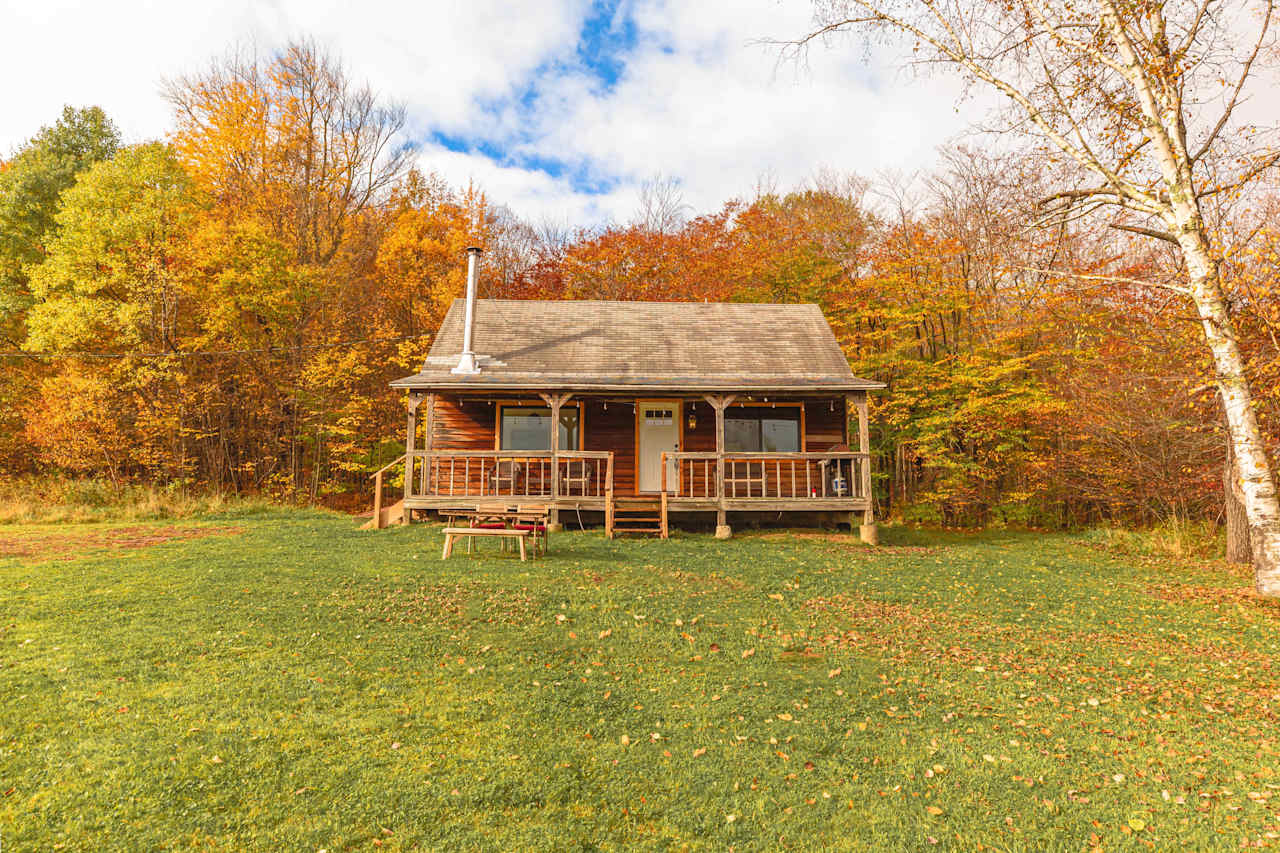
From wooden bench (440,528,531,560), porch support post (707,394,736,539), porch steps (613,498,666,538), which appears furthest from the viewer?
porch support post (707,394,736,539)

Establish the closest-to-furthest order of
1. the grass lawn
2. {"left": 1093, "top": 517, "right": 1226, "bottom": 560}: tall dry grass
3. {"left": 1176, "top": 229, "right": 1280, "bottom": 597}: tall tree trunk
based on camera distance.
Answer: the grass lawn, {"left": 1176, "top": 229, "right": 1280, "bottom": 597}: tall tree trunk, {"left": 1093, "top": 517, "right": 1226, "bottom": 560}: tall dry grass

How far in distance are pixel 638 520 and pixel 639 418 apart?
3534 mm

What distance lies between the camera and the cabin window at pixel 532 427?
16.0 m

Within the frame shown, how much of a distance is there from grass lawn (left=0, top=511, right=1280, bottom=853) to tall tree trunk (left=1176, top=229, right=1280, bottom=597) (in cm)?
77

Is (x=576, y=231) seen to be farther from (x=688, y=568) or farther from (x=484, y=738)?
(x=484, y=738)

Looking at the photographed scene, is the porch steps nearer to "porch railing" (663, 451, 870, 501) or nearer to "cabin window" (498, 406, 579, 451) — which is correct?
"porch railing" (663, 451, 870, 501)

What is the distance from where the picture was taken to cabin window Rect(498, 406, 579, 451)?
52.5 ft

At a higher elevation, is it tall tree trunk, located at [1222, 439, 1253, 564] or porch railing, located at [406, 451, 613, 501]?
porch railing, located at [406, 451, 613, 501]

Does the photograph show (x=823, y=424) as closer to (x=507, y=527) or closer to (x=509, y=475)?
(x=509, y=475)

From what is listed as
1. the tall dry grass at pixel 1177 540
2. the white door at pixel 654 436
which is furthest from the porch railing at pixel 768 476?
the tall dry grass at pixel 1177 540

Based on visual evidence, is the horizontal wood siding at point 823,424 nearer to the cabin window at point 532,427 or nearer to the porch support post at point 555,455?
the cabin window at point 532,427

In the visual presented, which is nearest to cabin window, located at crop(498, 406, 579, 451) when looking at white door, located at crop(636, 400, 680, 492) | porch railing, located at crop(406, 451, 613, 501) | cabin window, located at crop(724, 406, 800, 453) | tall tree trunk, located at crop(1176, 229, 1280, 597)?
porch railing, located at crop(406, 451, 613, 501)

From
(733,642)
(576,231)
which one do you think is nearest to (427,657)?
(733,642)

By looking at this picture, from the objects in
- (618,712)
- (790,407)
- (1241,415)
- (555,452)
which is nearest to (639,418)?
(555,452)
